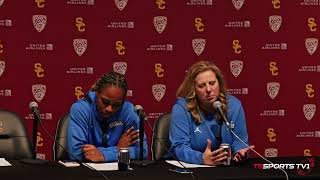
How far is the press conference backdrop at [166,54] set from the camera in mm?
5340

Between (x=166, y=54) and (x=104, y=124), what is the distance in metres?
1.73

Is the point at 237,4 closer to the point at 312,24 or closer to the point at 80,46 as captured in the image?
the point at 312,24

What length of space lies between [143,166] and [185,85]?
1012 mm

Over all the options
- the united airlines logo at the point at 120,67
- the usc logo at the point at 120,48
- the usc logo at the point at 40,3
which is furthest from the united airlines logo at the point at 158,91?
the usc logo at the point at 40,3

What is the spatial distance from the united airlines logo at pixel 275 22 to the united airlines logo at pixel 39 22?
213 centimetres

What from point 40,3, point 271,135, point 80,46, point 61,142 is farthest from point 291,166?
point 40,3

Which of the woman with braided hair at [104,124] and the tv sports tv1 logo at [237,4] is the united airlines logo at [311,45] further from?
the woman with braided hair at [104,124]

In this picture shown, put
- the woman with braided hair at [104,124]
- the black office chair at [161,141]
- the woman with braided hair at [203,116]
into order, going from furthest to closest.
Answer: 1. the black office chair at [161,141]
2. the woman with braided hair at [203,116]
3. the woman with braided hair at [104,124]

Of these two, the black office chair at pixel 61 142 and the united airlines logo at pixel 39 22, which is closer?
the black office chair at pixel 61 142

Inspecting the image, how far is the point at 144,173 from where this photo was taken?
3.11 meters

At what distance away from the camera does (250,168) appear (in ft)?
11.0

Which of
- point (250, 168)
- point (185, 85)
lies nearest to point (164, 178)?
point (250, 168)

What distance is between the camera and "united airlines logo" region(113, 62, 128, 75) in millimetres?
5531

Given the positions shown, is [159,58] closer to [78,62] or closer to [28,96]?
[78,62]
